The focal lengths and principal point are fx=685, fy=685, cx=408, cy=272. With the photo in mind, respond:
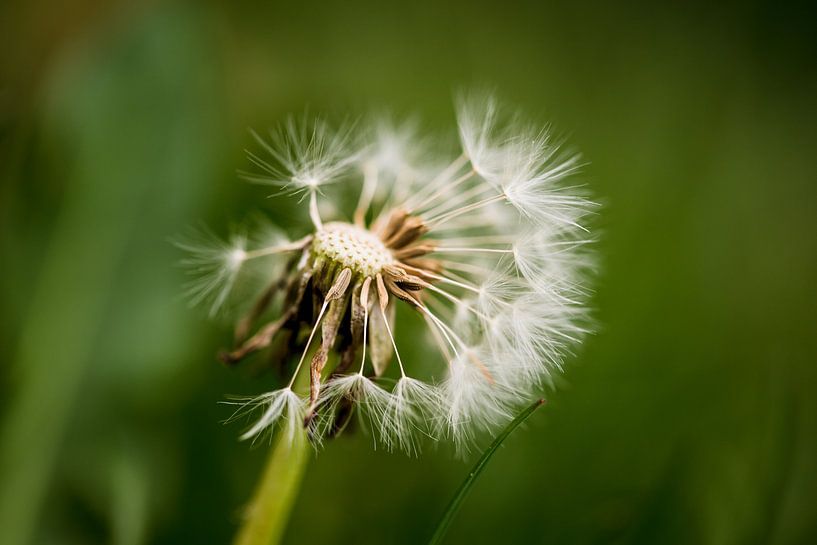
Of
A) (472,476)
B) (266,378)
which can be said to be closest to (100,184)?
(266,378)

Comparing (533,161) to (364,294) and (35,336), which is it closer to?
(364,294)

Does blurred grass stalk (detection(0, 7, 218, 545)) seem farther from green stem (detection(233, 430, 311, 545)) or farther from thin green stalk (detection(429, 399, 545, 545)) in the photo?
thin green stalk (detection(429, 399, 545, 545))

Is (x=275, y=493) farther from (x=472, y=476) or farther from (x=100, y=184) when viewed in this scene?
(x=100, y=184)

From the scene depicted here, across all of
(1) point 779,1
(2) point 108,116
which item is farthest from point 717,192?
(2) point 108,116

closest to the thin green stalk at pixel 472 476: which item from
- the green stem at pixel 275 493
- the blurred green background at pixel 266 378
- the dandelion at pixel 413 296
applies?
the dandelion at pixel 413 296

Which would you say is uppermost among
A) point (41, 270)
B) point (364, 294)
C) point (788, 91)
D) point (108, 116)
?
point (788, 91)

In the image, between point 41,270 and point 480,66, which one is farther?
point 480,66
